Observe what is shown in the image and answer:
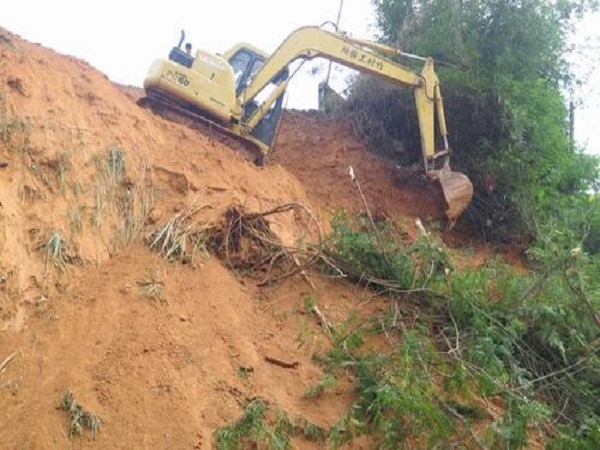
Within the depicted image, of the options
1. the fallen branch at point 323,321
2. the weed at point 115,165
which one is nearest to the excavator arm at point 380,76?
the weed at point 115,165

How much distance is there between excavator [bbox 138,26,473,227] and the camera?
8903 millimetres

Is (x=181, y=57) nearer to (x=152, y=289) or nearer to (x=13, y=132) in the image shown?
(x=13, y=132)

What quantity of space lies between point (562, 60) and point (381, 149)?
3.20 metres

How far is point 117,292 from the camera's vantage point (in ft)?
17.2

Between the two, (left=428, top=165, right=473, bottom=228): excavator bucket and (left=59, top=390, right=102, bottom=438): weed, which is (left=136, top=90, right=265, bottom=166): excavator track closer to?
(left=428, top=165, right=473, bottom=228): excavator bucket

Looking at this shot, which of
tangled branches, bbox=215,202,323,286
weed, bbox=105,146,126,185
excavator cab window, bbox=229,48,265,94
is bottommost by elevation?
tangled branches, bbox=215,202,323,286

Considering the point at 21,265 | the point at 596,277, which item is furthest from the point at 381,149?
the point at 21,265

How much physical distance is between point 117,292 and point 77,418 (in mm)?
1298

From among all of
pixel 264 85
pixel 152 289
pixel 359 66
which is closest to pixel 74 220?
pixel 152 289

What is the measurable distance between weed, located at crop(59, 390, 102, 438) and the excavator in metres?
5.31

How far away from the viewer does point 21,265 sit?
4953 mm

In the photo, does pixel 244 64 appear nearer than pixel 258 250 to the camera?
No

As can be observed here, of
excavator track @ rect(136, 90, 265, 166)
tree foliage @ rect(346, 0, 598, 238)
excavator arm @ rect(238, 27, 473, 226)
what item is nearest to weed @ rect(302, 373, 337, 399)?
excavator track @ rect(136, 90, 265, 166)

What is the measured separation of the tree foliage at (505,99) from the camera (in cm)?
1028
